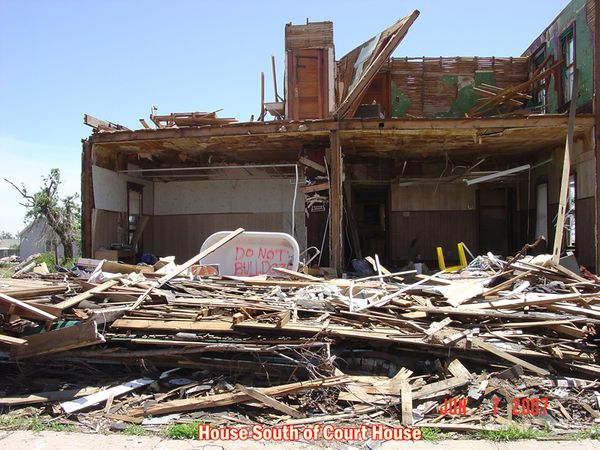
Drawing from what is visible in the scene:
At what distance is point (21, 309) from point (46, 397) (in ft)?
3.31

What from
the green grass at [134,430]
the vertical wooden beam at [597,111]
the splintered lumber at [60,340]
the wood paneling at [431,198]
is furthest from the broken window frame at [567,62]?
the green grass at [134,430]

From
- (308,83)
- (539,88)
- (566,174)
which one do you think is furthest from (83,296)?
(539,88)

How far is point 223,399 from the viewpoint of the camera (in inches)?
170

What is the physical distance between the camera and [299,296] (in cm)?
601

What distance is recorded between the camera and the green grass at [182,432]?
12.8 ft

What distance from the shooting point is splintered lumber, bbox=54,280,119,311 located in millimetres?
5219

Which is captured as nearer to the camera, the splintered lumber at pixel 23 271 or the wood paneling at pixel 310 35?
the splintered lumber at pixel 23 271

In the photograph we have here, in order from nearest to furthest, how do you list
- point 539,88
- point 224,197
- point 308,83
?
point 539,88
point 308,83
point 224,197

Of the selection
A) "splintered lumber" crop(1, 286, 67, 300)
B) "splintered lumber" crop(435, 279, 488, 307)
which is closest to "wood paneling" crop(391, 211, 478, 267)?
"splintered lumber" crop(435, 279, 488, 307)

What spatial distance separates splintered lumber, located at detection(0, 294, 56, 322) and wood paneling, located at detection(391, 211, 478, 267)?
10.2 metres

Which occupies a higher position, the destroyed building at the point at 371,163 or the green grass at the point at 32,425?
the destroyed building at the point at 371,163

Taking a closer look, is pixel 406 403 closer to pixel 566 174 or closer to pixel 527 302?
pixel 527 302

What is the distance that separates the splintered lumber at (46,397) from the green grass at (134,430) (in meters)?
0.82

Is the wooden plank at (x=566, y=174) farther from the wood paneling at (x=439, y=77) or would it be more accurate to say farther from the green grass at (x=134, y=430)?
the green grass at (x=134, y=430)
